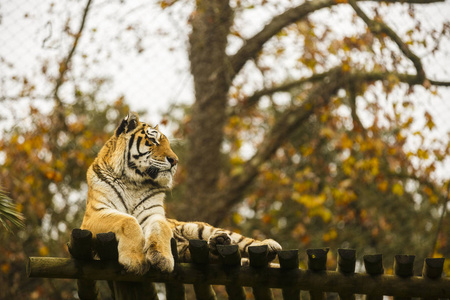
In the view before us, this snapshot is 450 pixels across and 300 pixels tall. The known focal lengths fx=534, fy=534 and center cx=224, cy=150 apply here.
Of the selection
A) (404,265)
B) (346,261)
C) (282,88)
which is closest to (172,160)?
(346,261)

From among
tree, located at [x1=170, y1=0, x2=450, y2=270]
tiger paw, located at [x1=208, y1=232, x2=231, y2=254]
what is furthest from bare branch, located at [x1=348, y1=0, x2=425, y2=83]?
tiger paw, located at [x1=208, y1=232, x2=231, y2=254]

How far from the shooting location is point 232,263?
2607 mm

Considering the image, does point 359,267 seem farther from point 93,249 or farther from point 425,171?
point 93,249

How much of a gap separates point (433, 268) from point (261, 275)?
876 mm

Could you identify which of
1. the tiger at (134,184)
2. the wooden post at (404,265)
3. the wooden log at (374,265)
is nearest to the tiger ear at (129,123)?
the tiger at (134,184)

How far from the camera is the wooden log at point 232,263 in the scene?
249 cm

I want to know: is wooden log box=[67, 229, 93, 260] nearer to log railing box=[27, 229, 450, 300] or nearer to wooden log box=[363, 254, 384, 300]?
log railing box=[27, 229, 450, 300]

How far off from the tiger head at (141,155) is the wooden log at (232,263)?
0.40 metres

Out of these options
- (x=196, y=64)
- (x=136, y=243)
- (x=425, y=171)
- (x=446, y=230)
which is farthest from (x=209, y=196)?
(x=136, y=243)

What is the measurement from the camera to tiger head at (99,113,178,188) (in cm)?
248

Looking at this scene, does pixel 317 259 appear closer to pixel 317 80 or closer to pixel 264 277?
pixel 264 277

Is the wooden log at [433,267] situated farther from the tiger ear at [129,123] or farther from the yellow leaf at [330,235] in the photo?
the yellow leaf at [330,235]

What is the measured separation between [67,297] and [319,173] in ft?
12.9

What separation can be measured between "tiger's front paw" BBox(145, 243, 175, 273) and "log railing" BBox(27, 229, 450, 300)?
18 cm
